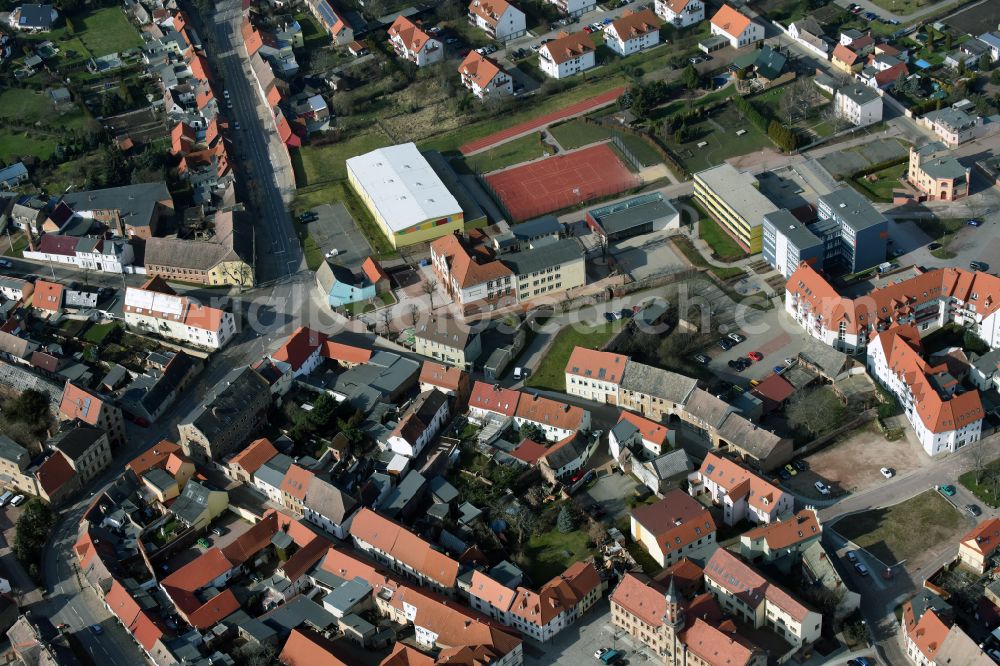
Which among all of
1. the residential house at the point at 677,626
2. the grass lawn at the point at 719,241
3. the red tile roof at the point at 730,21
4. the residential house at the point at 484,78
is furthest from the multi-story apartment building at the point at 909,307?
the residential house at the point at 484,78

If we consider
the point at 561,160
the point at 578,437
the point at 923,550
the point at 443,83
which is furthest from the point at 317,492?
the point at 443,83

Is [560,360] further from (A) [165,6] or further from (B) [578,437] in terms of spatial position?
(A) [165,6]

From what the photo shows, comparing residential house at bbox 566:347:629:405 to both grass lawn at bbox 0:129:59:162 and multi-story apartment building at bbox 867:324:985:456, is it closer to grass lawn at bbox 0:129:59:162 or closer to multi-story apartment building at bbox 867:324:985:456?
multi-story apartment building at bbox 867:324:985:456

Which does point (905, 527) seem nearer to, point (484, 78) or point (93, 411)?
point (93, 411)

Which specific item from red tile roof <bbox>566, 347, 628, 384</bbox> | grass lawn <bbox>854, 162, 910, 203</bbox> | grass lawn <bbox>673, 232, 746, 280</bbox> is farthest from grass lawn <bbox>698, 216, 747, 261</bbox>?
red tile roof <bbox>566, 347, 628, 384</bbox>

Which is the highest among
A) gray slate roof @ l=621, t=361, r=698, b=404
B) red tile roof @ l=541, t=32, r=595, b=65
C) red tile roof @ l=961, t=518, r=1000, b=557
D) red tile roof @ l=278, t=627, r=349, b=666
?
red tile roof @ l=278, t=627, r=349, b=666

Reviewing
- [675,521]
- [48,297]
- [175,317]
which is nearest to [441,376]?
[675,521]
